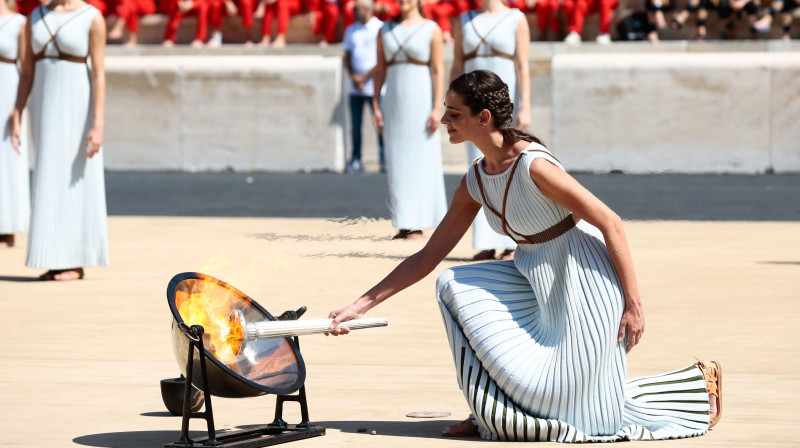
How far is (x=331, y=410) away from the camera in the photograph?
5.48 m

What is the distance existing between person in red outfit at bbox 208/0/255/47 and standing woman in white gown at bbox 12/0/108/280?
10.8m

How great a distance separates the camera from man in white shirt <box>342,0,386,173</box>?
18203mm

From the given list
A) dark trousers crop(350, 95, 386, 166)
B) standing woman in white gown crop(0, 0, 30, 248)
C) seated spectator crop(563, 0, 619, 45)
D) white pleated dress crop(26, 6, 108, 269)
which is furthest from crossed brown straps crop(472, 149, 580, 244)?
seated spectator crop(563, 0, 619, 45)

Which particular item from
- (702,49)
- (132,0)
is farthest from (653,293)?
(132,0)

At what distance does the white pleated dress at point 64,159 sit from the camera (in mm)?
9031

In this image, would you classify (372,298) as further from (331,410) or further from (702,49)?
(702,49)

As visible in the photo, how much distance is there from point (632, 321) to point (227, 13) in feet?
52.4

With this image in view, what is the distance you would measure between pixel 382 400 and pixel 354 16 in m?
13.8

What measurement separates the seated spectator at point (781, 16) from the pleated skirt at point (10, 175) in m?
9.94

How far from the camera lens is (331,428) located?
5148mm

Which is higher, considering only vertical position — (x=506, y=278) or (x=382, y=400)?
(x=506, y=278)

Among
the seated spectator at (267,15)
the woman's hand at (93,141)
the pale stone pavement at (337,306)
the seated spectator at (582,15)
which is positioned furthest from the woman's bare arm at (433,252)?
the seated spectator at (267,15)

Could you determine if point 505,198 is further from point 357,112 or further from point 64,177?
point 357,112

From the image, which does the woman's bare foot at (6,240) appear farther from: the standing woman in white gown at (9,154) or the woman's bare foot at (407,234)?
the woman's bare foot at (407,234)
